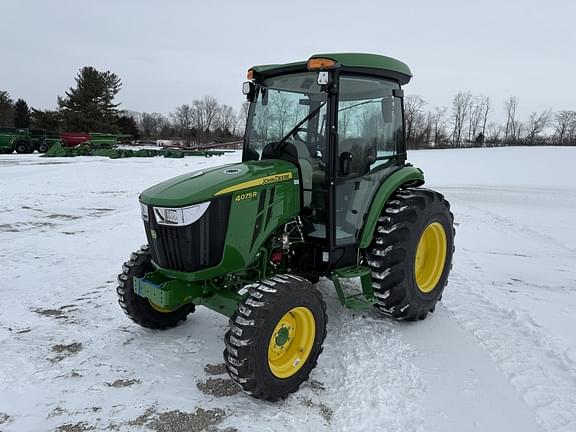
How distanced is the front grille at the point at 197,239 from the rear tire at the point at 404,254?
145cm

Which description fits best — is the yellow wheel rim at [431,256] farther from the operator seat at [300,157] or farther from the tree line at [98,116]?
the tree line at [98,116]

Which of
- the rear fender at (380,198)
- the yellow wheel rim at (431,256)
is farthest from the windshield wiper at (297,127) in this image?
the yellow wheel rim at (431,256)

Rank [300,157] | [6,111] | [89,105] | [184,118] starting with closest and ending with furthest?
[300,157]
[89,105]
[6,111]
[184,118]

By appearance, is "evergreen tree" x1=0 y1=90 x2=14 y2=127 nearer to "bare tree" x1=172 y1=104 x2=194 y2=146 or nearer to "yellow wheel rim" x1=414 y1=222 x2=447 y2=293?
"bare tree" x1=172 y1=104 x2=194 y2=146

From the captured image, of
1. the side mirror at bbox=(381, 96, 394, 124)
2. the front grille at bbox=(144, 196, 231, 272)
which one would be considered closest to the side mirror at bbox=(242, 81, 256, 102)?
the side mirror at bbox=(381, 96, 394, 124)

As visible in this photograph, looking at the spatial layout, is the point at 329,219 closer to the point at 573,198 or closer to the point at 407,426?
the point at 407,426

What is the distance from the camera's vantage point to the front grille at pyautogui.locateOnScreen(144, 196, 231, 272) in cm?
322

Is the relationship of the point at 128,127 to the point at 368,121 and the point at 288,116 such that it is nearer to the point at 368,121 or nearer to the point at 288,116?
the point at 288,116

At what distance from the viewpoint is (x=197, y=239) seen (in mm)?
3229

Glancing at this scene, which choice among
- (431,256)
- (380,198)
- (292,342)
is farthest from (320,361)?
(431,256)

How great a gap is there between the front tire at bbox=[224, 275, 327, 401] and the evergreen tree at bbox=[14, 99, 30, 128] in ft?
232

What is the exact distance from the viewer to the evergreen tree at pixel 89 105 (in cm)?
5284

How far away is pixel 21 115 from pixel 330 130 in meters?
73.4

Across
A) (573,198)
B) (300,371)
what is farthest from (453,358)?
(573,198)
